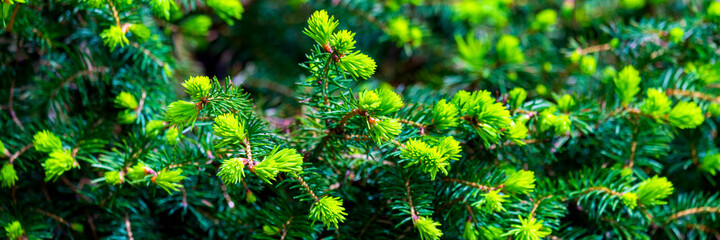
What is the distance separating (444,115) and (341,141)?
10 centimetres

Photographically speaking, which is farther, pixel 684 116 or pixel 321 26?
pixel 684 116

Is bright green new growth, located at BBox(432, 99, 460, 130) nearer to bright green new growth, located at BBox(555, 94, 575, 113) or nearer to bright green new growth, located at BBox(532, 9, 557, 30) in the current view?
bright green new growth, located at BBox(555, 94, 575, 113)

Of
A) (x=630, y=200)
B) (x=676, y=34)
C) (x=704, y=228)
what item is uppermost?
(x=676, y=34)

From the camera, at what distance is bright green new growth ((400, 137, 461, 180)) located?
41 centimetres

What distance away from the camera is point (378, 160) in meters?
0.52

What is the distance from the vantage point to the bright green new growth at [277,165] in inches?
15.3

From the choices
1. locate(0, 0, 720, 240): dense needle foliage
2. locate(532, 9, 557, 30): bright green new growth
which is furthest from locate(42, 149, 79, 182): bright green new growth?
locate(532, 9, 557, 30): bright green new growth

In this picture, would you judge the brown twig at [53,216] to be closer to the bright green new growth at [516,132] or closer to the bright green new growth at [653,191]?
the bright green new growth at [516,132]

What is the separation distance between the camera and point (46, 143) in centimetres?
49

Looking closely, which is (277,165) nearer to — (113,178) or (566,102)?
(113,178)

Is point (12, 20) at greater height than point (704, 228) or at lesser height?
greater

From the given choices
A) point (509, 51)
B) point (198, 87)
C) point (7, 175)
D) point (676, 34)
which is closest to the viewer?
point (198, 87)

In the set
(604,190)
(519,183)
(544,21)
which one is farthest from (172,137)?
(544,21)

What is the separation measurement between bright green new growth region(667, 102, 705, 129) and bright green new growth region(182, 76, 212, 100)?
471 mm
